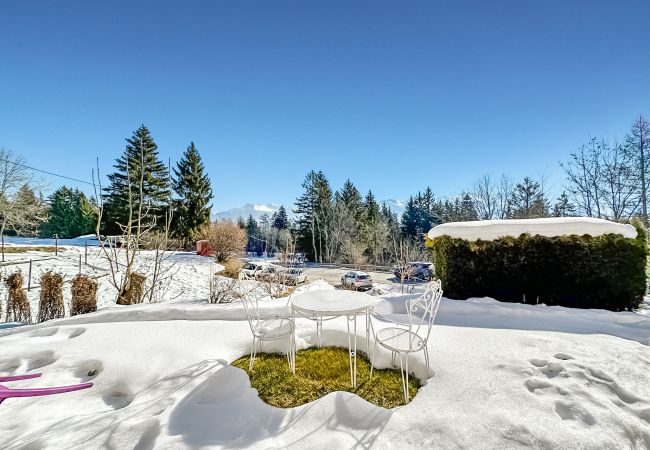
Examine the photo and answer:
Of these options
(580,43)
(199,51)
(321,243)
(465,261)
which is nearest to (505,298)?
(465,261)

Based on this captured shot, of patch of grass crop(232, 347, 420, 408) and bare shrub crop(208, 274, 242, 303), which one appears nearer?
patch of grass crop(232, 347, 420, 408)

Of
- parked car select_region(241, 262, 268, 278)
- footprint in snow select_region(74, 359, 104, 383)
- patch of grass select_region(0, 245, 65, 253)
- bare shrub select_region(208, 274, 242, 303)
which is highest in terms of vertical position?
patch of grass select_region(0, 245, 65, 253)

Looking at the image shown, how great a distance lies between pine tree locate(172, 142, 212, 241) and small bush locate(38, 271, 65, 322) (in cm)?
2159

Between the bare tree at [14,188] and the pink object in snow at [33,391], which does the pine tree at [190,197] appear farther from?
the pink object in snow at [33,391]

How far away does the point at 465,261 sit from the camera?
18.8 feet

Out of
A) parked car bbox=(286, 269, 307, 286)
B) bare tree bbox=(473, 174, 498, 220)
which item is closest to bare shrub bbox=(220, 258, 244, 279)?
parked car bbox=(286, 269, 307, 286)

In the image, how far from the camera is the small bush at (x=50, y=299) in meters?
5.89

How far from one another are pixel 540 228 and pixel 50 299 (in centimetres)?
1007

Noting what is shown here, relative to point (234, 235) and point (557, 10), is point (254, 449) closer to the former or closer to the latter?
point (557, 10)

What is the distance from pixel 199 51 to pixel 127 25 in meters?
1.82

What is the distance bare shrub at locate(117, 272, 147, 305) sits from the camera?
6.34 m

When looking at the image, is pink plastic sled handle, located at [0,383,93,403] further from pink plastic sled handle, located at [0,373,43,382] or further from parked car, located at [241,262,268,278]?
parked car, located at [241,262,268,278]

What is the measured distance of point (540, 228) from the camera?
535 cm

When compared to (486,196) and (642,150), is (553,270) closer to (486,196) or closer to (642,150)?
(642,150)
